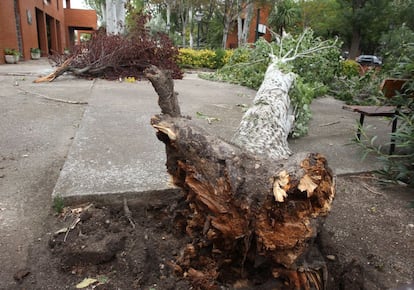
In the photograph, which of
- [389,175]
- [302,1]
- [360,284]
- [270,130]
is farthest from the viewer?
[302,1]

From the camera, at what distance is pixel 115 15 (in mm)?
10578

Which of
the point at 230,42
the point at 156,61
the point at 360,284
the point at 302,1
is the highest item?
the point at 302,1

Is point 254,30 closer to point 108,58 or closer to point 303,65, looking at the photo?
point 108,58

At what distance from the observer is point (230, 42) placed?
3744 cm

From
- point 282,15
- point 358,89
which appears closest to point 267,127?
point 358,89

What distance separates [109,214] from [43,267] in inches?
18.2

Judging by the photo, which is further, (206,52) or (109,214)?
(206,52)

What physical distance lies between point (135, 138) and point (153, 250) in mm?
1729

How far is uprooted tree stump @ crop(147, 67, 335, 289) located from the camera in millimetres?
1288

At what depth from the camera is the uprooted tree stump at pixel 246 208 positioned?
4.23 ft

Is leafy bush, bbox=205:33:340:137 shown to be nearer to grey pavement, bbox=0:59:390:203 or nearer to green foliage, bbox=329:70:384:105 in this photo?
green foliage, bbox=329:70:384:105

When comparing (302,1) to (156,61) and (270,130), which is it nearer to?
(156,61)

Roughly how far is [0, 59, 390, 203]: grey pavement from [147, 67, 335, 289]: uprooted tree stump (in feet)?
2.15

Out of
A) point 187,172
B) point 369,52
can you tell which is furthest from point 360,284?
point 369,52
